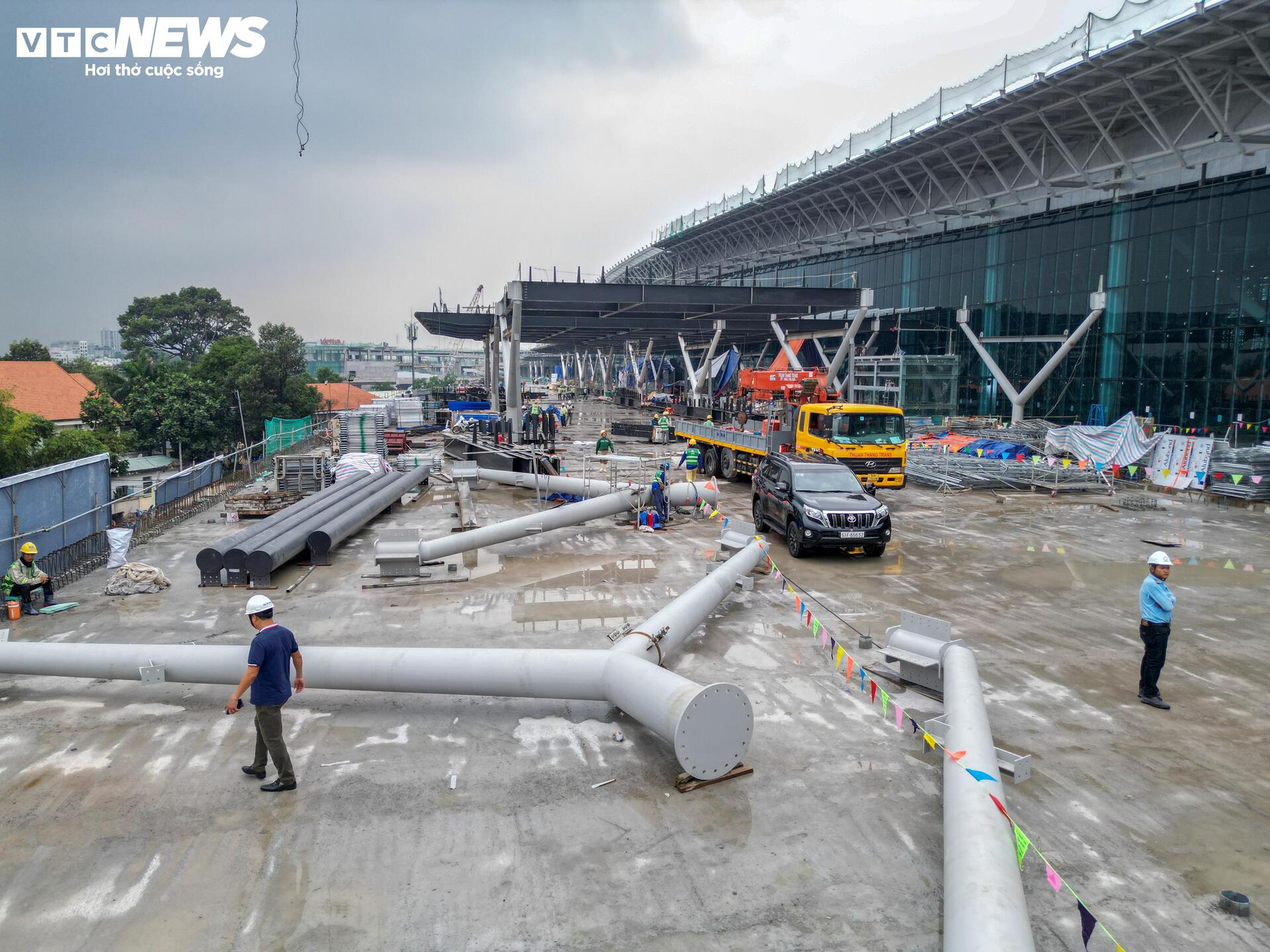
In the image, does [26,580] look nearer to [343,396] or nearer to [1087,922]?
[1087,922]

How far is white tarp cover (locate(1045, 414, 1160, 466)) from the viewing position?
25891mm

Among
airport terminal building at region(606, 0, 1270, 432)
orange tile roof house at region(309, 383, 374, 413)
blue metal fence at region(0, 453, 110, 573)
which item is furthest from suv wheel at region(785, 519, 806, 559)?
orange tile roof house at region(309, 383, 374, 413)

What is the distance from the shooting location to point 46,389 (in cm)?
5431

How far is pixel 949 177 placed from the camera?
144 feet

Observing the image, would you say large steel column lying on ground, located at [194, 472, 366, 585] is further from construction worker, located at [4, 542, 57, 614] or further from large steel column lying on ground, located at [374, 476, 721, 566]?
large steel column lying on ground, located at [374, 476, 721, 566]

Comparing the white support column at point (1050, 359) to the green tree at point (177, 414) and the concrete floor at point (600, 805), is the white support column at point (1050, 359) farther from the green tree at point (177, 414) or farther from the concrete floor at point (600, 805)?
the green tree at point (177, 414)

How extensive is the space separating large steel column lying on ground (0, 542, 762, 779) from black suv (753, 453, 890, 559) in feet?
20.7

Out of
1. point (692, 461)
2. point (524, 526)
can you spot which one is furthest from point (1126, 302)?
point (524, 526)

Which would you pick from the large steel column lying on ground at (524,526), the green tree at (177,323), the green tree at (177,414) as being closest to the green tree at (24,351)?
the green tree at (177,323)

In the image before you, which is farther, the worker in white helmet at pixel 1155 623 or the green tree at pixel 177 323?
the green tree at pixel 177 323

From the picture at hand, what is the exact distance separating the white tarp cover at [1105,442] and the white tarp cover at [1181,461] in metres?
0.82

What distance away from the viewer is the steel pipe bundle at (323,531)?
494 inches

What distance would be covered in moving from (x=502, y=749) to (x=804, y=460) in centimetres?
1076

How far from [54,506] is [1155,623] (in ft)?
52.0
